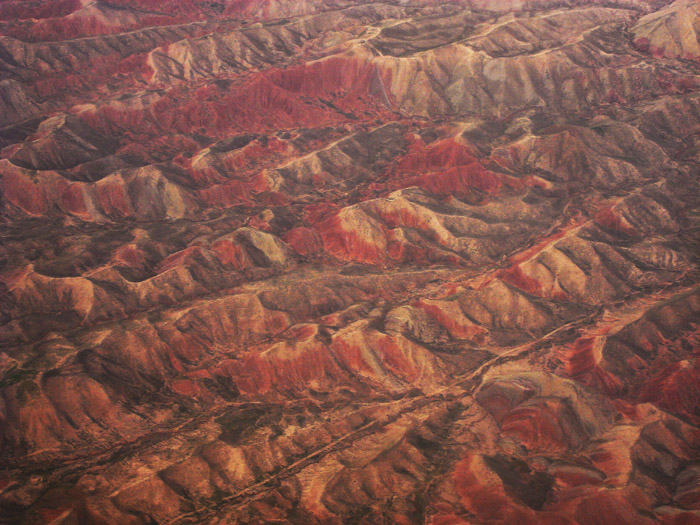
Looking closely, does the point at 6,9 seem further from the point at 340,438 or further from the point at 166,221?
the point at 340,438

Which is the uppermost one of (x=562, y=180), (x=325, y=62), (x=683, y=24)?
(x=683, y=24)

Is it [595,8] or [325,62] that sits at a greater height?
[595,8]

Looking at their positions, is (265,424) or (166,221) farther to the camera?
(166,221)

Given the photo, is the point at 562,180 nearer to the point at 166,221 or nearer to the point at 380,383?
the point at 380,383

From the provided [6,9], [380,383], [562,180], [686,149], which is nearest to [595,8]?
[686,149]

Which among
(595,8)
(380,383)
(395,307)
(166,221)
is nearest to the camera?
(380,383)

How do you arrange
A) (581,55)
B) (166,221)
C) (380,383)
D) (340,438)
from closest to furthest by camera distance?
(340,438)
(380,383)
(166,221)
(581,55)
